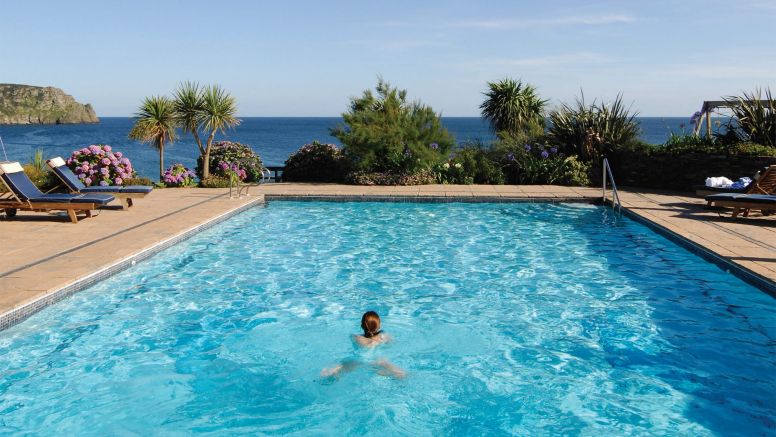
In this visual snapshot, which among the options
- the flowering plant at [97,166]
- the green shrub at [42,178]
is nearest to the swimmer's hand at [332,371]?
the flowering plant at [97,166]

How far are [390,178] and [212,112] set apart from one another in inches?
207

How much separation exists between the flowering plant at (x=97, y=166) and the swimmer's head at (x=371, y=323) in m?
11.0

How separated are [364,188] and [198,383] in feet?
39.1

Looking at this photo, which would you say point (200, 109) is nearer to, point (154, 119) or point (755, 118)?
point (154, 119)

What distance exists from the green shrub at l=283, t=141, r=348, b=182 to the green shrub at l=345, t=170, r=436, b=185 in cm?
60

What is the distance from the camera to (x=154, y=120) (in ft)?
59.2

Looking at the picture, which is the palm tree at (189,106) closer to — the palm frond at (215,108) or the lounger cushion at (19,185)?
the palm frond at (215,108)

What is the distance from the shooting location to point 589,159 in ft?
60.9

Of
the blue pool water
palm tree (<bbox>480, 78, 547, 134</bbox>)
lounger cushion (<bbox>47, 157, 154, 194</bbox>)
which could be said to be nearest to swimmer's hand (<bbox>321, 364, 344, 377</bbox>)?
the blue pool water

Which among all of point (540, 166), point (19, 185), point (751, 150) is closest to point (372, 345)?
point (19, 185)

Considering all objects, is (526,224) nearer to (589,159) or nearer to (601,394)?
(589,159)

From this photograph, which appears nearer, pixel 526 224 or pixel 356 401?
pixel 356 401

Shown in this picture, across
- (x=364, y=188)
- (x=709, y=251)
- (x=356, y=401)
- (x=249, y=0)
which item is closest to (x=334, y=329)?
(x=356, y=401)

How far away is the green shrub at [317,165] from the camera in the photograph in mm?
19297
